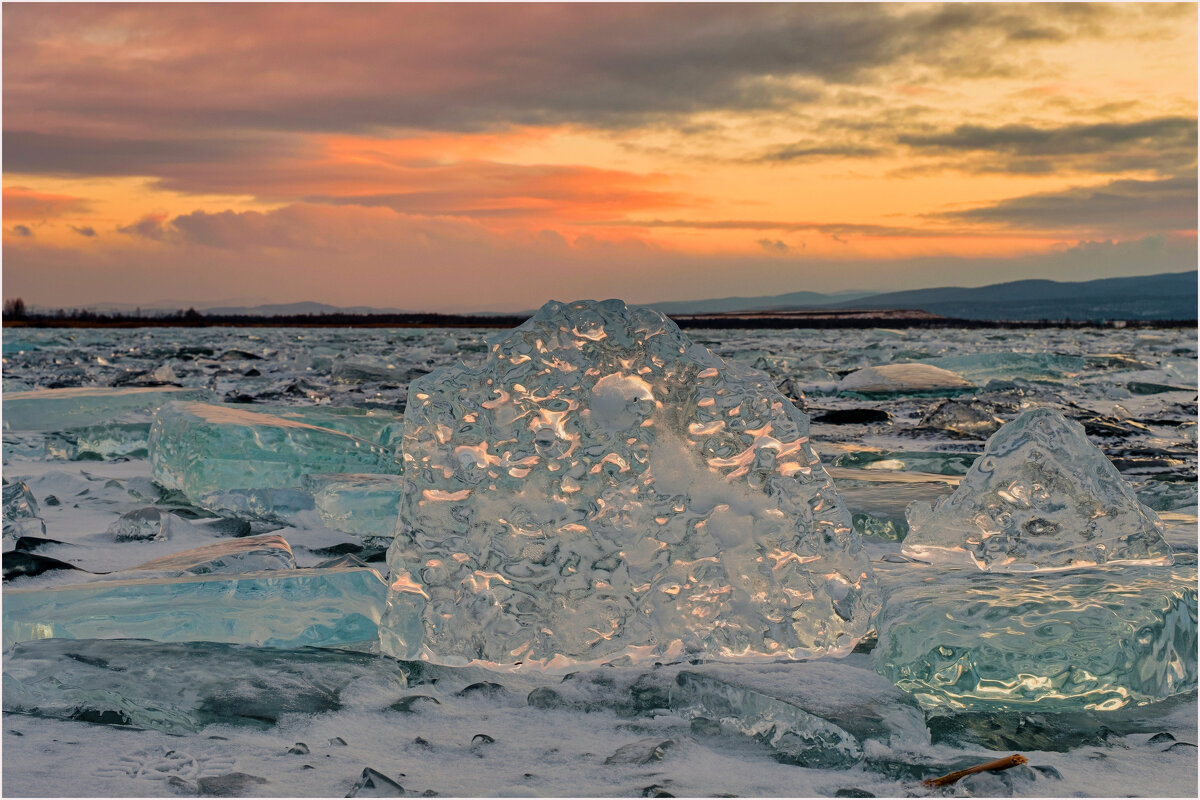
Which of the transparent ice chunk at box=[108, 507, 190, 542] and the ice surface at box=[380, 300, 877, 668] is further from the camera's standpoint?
the transparent ice chunk at box=[108, 507, 190, 542]

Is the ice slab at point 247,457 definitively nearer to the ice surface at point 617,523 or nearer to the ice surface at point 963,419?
the ice surface at point 617,523

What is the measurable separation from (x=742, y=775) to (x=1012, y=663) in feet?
1.64

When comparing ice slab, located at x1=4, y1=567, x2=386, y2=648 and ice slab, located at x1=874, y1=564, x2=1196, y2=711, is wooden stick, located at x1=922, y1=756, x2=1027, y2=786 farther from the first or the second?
ice slab, located at x1=4, y1=567, x2=386, y2=648

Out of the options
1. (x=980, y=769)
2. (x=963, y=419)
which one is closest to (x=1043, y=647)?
(x=980, y=769)

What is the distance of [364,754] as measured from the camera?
54.2 inches

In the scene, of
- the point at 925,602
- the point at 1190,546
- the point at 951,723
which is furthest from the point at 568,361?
the point at 1190,546

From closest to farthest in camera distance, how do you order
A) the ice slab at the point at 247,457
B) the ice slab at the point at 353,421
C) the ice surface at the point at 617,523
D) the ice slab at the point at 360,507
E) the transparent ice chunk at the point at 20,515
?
the ice surface at the point at 617,523
the transparent ice chunk at the point at 20,515
the ice slab at the point at 360,507
the ice slab at the point at 247,457
the ice slab at the point at 353,421

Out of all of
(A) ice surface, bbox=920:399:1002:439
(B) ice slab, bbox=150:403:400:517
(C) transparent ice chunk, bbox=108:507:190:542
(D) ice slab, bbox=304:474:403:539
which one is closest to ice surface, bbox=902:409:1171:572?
(D) ice slab, bbox=304:474:403:539

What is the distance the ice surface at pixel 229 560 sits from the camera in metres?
2.06

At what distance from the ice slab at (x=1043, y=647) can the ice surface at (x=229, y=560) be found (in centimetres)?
130

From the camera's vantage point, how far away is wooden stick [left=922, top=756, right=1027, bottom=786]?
1.31 metres

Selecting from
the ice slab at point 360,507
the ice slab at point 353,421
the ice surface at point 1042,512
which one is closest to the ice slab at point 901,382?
the ice slab at point 353,421

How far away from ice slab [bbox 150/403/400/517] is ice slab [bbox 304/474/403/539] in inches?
8.7

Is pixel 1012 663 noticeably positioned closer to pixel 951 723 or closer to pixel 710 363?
pixel 951 723
